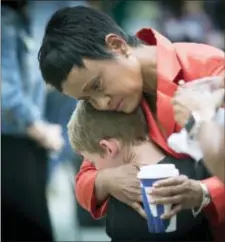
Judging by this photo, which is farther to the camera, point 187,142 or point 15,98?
point 15,98

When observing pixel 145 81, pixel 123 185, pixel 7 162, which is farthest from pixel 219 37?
pixel 7 162

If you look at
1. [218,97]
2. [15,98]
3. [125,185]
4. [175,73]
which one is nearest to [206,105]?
[218,97]

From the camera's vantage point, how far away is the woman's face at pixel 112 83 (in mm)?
1052

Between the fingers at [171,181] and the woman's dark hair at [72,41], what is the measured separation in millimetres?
230

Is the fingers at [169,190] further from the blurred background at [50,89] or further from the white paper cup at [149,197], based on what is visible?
the blurred background at [50,89]

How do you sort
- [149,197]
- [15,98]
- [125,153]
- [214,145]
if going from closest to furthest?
[214,145] → [149,197] → [125,153] → [15,98]

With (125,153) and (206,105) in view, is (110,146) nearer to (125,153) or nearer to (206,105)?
(125,153)

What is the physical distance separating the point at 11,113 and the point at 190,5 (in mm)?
440

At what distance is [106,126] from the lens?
3.59ft

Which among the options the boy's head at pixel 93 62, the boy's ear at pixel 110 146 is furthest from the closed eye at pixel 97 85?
the boy's ear at pixel 110 146

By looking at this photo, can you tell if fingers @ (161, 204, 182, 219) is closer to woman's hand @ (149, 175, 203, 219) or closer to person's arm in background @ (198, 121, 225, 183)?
woman's hand @ (149, 175, 203, 219)

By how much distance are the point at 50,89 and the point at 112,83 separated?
0.19m

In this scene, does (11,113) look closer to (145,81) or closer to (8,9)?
(8,9)

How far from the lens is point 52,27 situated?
1.08m
